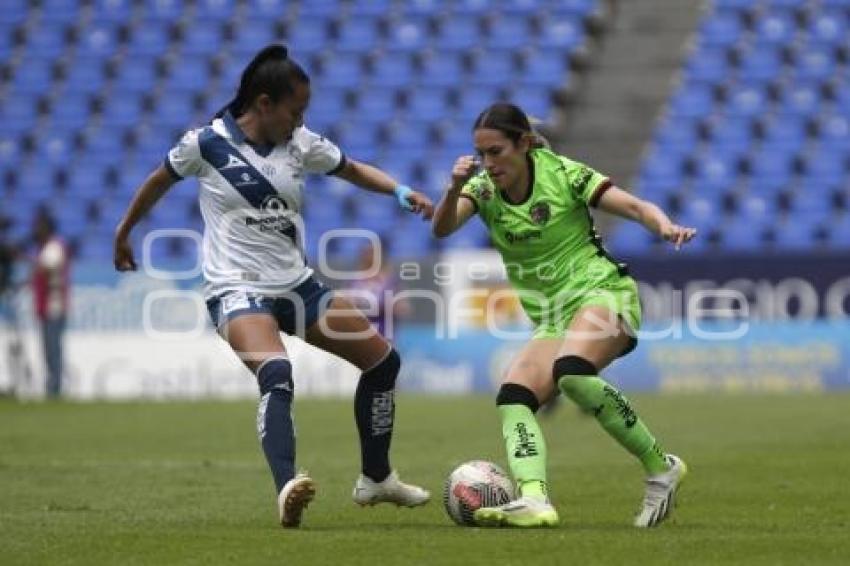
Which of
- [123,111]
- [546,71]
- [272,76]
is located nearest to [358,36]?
[546,71]

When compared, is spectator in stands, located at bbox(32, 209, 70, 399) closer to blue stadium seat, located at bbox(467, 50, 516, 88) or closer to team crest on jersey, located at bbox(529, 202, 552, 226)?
blue stadium seat, located at bbox(467, 50, 516, 88)

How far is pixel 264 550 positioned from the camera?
8.34 m

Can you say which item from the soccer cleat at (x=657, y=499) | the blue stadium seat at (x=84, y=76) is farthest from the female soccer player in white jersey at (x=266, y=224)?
the blue stadium seat at (x=84, y=76)

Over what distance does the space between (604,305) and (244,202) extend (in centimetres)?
192

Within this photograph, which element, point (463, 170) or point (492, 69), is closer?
point (463, 170)

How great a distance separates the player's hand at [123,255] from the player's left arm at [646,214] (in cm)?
265

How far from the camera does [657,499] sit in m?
9.44

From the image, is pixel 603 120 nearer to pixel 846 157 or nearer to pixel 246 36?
pixel 846 157

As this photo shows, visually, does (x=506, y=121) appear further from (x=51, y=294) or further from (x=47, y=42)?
(x=47, y=42)

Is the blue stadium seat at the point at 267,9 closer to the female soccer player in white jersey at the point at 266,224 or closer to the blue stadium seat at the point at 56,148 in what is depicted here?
the blue stadium seat at the point at 56,148

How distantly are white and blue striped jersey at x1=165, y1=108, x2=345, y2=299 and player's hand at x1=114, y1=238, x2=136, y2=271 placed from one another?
64 cm

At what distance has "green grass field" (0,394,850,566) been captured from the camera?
8312mm

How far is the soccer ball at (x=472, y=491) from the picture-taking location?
376 inches

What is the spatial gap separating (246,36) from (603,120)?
6820mm
